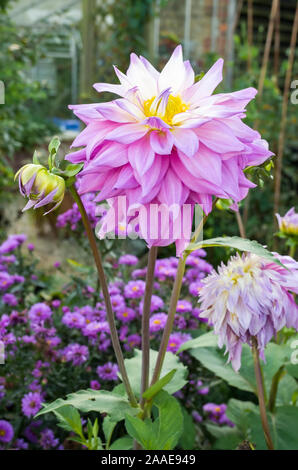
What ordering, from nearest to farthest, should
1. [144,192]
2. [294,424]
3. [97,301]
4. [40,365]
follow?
1. [144,192]
2. [294,424]
3. [40,365]
4. [97,301]

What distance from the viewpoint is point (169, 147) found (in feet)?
1.73

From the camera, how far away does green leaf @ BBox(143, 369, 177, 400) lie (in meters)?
0.66

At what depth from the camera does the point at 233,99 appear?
0.58m

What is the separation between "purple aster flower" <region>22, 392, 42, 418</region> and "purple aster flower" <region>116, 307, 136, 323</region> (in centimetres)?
26

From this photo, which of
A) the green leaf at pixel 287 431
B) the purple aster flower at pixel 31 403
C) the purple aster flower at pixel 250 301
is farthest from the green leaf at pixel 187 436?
the purple aster flower at pixel 250 301

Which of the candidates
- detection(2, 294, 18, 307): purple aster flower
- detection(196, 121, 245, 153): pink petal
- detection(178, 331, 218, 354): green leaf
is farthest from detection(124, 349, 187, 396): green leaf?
detection(2, 294, 18, 307): purple aster flower

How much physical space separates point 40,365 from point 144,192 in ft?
2.48

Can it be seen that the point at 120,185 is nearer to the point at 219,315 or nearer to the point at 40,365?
the point at 219,315

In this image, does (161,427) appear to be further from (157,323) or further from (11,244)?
(11,244)

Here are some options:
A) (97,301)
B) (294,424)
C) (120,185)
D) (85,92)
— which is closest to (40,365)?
(97,301)

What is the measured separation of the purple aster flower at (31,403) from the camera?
104 centimetres

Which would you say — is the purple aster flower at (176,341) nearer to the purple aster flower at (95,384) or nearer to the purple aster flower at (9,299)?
the purple aster flower at (95,384)

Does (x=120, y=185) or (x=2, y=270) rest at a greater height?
(x=120, y=185)

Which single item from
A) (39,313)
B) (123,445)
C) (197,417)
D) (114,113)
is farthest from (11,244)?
(114,113)
